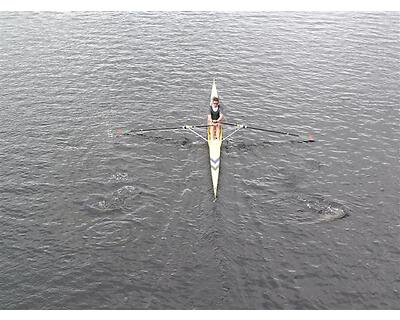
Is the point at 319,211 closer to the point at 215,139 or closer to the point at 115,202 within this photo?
the point at 215,139

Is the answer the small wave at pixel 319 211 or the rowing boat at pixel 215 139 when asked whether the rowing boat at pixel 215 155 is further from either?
the small wave at pixel 319 211

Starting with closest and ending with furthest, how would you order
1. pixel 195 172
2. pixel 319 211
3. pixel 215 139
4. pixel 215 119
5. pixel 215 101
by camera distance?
pixel 319 211 → pixel 195 172 → pixel 215 139 → pixel 215 101 → pixel 215 119

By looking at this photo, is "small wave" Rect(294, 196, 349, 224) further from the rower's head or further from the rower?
the rower's head

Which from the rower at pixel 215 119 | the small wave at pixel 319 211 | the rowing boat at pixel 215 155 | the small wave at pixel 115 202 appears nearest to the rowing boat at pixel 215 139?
the rowing boat at pixel 215 155

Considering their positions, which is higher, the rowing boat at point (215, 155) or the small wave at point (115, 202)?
the rowing boat at point (215, 155)

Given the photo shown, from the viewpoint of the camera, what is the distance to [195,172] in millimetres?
42531

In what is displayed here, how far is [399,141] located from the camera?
47.4 metres

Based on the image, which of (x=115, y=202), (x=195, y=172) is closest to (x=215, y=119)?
(x=195, y=172)

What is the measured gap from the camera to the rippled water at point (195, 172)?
3158 centimetres

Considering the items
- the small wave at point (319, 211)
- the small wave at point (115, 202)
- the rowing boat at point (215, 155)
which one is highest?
the rowing boat at point (215, 155)

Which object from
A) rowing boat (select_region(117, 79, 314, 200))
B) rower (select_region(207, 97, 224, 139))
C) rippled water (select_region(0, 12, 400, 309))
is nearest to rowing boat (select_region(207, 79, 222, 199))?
rowing boat (select_region(117, 79, 314, 200))

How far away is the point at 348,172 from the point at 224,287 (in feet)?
61.9

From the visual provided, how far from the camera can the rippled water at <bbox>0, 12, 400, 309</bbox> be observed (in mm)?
31578
